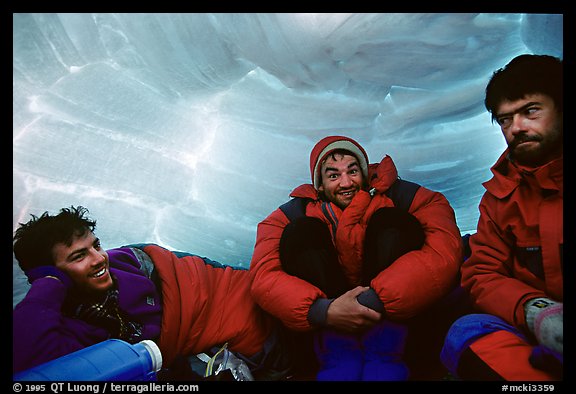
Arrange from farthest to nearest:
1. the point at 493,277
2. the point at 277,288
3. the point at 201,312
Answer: the point at 201,312 < the point at 277,288 < the point at 493,277

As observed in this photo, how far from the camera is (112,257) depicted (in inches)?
57.1

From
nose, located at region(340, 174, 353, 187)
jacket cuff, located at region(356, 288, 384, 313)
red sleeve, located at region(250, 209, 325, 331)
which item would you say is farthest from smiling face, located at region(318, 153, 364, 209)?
jacket cuff, located at region(356, 288, 384, 313)

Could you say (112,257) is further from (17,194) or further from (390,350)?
(390,350)

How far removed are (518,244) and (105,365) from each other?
117 cm

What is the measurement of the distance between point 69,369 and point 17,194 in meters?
0.78

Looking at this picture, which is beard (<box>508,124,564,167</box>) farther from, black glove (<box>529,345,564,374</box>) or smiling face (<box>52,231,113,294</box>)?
smiling face (<box>52,231,113,294</box>)

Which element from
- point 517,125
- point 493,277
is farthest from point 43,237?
point 517,125

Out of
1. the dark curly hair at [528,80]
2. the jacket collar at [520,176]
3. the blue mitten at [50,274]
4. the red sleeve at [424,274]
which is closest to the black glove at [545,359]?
the red sleeve at [424,274]

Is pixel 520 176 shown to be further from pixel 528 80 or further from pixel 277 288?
pixel 277 288

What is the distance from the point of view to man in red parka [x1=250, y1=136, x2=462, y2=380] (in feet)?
4.12

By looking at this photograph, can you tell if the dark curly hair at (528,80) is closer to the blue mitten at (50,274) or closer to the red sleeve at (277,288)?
the red sleeve at (277,288)

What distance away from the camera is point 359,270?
1432mm

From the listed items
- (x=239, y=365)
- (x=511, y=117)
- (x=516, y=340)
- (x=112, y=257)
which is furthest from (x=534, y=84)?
(x=112, y=257)

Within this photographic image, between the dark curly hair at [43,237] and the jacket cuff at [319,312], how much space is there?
754mm
